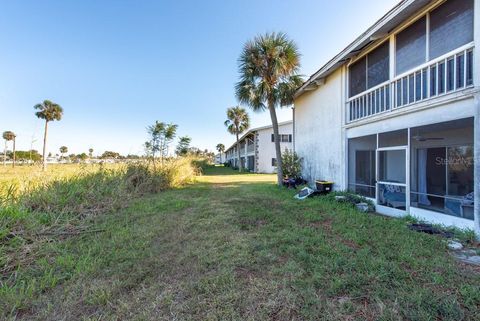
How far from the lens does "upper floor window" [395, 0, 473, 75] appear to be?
4601 mm

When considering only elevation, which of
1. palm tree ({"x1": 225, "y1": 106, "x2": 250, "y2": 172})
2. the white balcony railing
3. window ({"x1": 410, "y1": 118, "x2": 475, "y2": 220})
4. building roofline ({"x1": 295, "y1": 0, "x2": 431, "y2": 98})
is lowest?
window ({"x1": 410, "y1": 118, "x2": 475, "y2": 220})

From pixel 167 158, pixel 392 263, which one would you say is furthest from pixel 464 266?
pixel 167 158

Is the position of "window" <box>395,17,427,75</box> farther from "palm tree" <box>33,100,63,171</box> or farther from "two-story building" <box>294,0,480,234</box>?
"palm tree" <box>33,100,63,171</box>

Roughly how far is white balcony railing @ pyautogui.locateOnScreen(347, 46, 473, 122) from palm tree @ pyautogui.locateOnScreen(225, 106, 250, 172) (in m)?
25.6

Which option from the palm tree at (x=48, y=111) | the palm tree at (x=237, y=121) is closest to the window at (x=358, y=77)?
the palm tree at (x=237, y=121)

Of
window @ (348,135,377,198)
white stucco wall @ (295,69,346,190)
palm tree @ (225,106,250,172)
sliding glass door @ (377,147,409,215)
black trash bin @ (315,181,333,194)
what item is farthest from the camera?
palm tree @ (225,106,250,172)

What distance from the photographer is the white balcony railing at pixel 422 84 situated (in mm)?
4514

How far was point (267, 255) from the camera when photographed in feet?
11.7

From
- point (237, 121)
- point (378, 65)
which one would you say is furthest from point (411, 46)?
point (237, 121)

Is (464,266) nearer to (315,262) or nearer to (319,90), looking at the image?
(315,262)

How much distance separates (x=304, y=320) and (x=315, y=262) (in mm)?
1233

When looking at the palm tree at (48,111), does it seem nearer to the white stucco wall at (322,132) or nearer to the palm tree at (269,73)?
the palm tree at (269,73)

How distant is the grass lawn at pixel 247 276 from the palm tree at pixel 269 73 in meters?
8.26

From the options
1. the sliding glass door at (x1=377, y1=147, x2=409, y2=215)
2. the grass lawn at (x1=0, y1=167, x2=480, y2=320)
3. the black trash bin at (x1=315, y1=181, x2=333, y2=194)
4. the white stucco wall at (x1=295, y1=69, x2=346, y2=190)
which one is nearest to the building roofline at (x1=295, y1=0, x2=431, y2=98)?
the white stucco wall at (x1=295, y1=69, x2=346, y2=190)
